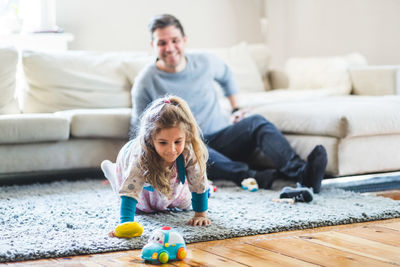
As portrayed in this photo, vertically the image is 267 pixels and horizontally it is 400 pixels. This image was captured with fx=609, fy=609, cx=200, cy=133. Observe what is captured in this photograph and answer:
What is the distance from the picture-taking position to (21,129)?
9.26 feet

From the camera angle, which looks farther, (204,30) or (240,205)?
(204,30)

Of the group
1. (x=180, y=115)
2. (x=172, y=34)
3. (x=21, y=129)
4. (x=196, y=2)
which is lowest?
(x=21, y=129)

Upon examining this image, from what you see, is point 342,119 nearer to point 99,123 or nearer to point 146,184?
point 146,184

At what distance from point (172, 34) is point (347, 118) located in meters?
0.87

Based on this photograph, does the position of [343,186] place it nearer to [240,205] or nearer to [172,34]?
[240,205]

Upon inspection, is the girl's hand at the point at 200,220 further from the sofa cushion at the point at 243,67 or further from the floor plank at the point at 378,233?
the sofa cushion at the point at 243,67

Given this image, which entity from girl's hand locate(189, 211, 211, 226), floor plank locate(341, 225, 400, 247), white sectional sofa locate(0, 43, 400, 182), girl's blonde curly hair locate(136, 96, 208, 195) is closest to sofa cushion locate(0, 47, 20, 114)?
white sectional sofa locate(0, 43, 400, 182)

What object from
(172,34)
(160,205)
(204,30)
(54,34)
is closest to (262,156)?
(172,34)

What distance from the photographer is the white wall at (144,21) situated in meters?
4.58

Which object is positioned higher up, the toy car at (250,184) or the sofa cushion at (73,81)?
the sofa cushion at (73,81)

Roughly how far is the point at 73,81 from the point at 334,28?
2.47 meters

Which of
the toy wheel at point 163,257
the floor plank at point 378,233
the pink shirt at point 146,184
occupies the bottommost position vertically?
the floor plank at point 378,233

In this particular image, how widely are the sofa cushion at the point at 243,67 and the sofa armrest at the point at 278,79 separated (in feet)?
0.64

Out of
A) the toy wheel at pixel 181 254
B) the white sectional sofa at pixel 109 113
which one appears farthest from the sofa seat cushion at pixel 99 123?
the toy wheel at pixel 181 254
